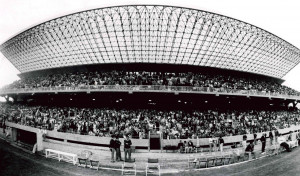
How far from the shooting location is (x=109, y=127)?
2041 cm

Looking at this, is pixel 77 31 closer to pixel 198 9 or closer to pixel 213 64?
pixel 198 9

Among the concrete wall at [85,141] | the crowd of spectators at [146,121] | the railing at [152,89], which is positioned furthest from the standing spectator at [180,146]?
the railing at [152,89]

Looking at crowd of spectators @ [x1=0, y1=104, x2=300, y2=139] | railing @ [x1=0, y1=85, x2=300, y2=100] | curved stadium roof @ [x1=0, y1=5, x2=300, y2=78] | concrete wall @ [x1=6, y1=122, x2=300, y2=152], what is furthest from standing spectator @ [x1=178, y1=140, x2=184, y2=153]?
curved stadium roof @ [x1=0, y1=5, x2=300, y2=78]

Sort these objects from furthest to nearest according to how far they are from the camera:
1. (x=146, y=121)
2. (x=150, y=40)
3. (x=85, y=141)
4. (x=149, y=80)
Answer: (x=150, y=40), (x=149, y=80), (x=146, y=121), (x=85, y=141)

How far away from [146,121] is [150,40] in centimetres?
1283

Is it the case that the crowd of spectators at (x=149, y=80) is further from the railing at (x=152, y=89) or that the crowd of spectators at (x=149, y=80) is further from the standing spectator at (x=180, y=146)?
the standing spectator at (x=180, y=146)

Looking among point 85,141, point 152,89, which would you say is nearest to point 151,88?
point 152,89

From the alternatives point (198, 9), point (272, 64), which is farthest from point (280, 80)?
point (198, 9)

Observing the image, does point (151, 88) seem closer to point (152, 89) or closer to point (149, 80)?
point (152, 89)

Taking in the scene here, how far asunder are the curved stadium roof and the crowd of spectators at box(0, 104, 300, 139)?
33.2 feet

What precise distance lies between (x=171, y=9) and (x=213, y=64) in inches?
515

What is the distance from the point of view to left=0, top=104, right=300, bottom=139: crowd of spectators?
65.8ft

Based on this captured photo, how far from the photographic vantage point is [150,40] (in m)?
30.3

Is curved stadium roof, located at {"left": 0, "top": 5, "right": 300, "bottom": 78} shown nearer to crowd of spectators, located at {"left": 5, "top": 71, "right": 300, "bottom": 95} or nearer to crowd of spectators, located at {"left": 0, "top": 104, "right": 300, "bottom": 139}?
crowd of spectators, located at {"left": 5, "top": 71, "right": 300, "bottom": 95}
